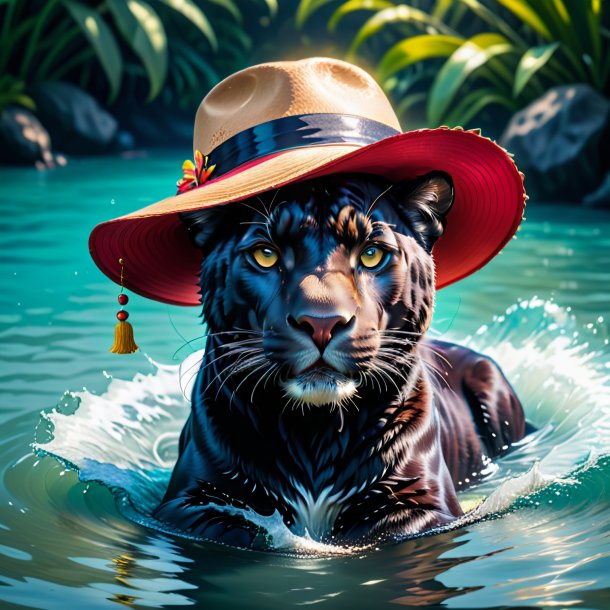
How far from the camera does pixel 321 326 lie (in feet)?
9.20

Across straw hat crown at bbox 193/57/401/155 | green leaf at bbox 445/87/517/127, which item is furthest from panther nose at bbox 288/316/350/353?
green leaf at bbox 445/87/517/127

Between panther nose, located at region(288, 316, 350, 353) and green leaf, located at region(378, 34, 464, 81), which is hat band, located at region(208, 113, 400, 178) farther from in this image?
green leaf, located at region(378, 34, 464, 81)

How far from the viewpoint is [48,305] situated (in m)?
6.48

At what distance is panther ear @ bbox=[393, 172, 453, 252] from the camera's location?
10.4 feet

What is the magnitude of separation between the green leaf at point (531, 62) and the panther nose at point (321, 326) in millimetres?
8248

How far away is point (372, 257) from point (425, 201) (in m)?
0.28

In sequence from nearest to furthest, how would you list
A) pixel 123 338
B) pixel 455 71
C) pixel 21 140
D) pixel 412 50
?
pixel 123 338 → pixel 455 71 → pixel 412 50 → pixel 21 140

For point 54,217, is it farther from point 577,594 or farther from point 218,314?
point 577,594

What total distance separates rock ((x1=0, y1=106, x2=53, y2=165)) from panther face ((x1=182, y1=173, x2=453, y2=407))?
1045 cm

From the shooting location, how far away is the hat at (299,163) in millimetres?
3045

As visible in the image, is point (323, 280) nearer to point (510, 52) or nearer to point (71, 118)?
point (510, 52)

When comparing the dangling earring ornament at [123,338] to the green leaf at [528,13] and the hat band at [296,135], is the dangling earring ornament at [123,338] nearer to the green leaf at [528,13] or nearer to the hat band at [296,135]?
the hat band at [296,135]

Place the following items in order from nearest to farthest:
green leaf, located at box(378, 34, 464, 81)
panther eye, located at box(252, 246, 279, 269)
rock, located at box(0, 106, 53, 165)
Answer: panther eye, located at box(252, 246, 279, 269) < green leaf, located at box(378, 34, 464, 81) < rock, located at box(0, 106, 53, 165)

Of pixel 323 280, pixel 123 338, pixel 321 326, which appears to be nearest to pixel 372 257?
pixel 323 280
